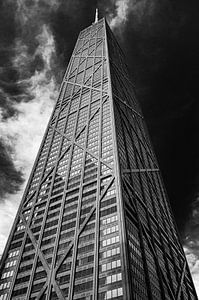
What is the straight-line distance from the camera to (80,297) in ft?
218

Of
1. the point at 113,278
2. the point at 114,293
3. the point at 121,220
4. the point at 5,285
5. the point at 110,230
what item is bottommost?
the point at 114,293

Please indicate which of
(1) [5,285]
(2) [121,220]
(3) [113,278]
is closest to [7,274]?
(1) [5,285]

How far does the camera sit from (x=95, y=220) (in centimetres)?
8138

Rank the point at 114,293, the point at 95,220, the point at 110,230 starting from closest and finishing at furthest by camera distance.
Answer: the point at 114,293
the point at 110,230
the point at 95,220

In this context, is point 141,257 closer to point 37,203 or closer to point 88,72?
point 37,203

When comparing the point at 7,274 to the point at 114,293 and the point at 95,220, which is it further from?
the point at 114,293

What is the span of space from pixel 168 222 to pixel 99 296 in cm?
6470

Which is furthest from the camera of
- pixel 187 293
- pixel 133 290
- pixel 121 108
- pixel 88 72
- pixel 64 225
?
pixel 88 72

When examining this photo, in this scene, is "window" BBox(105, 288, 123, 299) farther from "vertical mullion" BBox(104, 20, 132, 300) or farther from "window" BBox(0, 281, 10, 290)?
"window" BBox(0, 281, 10, 290)

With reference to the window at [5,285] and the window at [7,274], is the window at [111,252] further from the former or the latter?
the window at [7,274]

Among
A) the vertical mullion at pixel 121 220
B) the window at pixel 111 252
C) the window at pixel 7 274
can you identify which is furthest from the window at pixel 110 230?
the window at pixel 7 274

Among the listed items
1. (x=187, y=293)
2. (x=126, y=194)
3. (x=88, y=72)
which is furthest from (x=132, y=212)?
(x=88, y=72)

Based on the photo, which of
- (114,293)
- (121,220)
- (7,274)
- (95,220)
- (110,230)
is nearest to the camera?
(114,293)

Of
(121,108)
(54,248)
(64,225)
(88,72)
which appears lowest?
(54,248)
